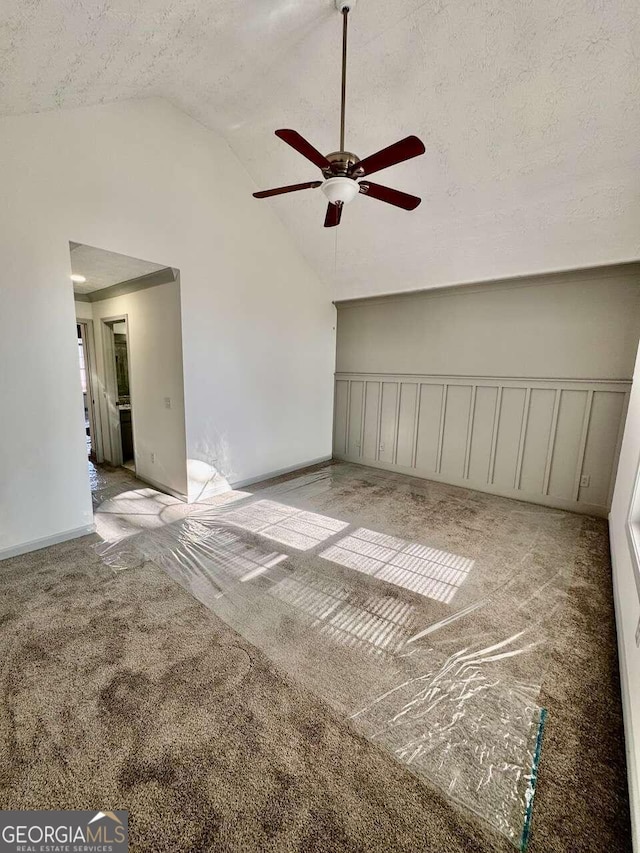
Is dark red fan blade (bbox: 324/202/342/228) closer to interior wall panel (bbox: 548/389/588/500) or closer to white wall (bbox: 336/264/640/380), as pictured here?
white wall (bbox: 336/264/640/380)

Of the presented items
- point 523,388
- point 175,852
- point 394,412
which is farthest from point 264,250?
point 175,852

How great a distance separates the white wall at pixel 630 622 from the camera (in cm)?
127

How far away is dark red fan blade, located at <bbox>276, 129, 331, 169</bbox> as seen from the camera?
6.13 ft

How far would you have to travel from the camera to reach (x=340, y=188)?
80.0 inches

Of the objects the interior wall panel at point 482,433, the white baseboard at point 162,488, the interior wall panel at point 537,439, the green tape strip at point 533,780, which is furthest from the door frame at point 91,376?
the interior wall panel at point 537,439

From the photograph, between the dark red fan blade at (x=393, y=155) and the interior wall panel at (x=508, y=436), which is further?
the interior wall panel at (x=508, y=436)

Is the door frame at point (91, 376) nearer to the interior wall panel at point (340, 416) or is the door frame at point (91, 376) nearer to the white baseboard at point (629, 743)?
the interior wall panel at point (340, 416)

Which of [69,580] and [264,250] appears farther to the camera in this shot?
[264,250]

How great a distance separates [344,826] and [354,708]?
427 millimetres

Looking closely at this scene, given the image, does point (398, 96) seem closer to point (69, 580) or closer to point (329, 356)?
point (329, 356)

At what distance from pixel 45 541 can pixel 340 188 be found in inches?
134

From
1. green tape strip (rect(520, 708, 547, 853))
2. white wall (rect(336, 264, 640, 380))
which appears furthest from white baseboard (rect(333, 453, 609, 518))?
green tape strip (rect(520, 708, 547, 853))

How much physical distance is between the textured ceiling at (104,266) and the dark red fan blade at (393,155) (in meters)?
2.22

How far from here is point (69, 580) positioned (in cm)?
243
